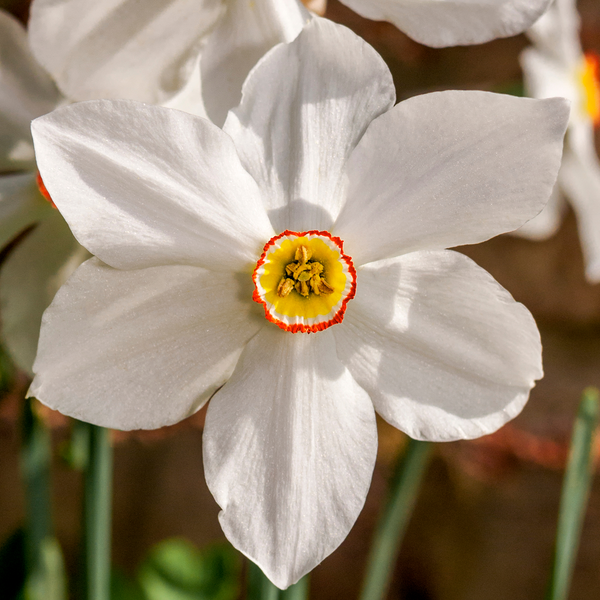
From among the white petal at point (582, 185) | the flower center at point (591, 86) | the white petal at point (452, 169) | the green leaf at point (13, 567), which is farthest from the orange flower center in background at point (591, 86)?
the green leaf at point (13, 567)

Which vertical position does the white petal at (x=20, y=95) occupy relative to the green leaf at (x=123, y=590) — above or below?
above

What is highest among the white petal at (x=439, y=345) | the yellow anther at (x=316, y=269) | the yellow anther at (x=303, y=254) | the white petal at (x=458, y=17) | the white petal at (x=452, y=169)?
the white petal at (x=458, y=17)

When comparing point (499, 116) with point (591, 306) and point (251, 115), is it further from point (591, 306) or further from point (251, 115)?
point (591, 306)

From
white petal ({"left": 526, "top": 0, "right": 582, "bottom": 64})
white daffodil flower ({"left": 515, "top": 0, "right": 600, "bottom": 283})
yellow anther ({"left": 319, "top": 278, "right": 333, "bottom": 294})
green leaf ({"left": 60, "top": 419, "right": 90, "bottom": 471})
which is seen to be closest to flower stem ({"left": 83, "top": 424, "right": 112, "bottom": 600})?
green leaf ({"left": 60, "top": 419, "right": 90, "bottom": 471})

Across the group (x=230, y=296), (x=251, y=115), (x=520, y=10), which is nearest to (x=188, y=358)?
(x=230, y=296)

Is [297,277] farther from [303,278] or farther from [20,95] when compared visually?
[20,95]

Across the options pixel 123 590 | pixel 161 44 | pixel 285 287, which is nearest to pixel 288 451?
pixel 285 287

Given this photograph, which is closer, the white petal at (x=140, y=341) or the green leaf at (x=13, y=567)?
the white petal at (x=140, y=341)

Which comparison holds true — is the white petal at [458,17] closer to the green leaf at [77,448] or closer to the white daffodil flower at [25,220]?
the white daffodil flower at [25,220]
